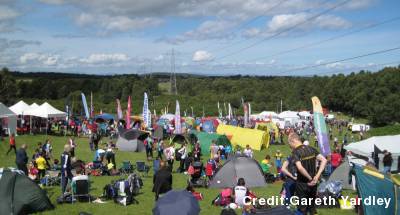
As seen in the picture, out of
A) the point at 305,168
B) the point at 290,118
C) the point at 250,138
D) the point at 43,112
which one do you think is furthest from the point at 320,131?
the point at 290,118

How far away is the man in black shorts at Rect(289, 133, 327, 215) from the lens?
6.59 m

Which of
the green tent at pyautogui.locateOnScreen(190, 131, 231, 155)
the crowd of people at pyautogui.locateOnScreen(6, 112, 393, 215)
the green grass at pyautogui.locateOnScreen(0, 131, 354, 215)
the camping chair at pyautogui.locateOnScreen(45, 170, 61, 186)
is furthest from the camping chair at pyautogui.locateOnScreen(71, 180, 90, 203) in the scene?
the green tent at pyautogui.locateOnScreen(190, 131, 231, 155)

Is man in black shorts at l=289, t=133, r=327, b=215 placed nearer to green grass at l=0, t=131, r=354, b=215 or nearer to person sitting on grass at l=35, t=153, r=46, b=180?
green grass at l=0, t=131, r=354, b=215

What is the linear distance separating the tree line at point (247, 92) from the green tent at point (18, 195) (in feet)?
188

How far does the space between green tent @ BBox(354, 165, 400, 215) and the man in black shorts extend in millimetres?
2445

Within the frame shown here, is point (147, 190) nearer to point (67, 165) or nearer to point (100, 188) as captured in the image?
point (100, 188)

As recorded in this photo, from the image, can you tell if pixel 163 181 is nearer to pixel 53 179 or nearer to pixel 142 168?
pixel 53 179

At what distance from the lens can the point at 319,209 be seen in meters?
12.1

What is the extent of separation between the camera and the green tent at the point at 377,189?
8.70 metres

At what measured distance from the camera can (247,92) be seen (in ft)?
339

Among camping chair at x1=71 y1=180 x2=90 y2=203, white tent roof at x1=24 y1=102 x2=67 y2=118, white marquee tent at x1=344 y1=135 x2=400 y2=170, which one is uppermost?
white tent roof at x1=24 y1=102 x2=67 y2=118

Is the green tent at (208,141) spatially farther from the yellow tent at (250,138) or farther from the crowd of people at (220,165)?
the yellow tent at (250,138)

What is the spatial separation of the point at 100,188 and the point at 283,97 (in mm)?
90883

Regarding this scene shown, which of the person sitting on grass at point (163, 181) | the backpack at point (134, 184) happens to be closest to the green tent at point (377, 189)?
the person sitting on grass at point (163, 181)
